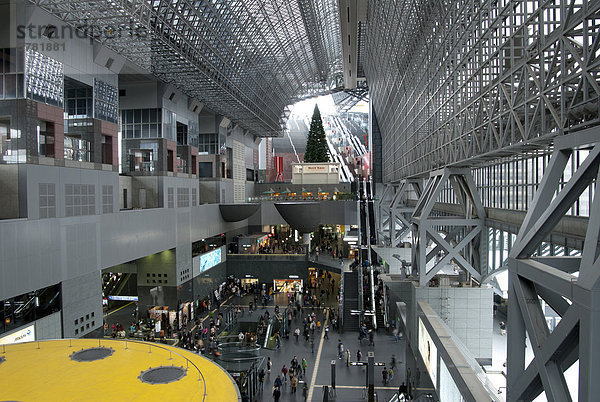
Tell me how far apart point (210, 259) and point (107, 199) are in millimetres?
16851

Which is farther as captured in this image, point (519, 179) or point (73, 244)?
point (73, 244)

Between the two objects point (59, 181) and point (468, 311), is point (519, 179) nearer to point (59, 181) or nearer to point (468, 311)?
point (468, 311)

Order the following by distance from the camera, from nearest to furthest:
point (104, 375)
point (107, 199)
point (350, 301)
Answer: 1. point (104, 375)
2. point (107, 199)
3. point (350, 301)

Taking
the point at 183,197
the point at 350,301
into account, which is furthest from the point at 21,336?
the point at 350,301

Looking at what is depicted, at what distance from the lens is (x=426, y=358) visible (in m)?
16.1

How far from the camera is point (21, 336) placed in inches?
719

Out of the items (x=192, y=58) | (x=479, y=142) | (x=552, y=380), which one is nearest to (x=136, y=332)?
(x=192, y=58)

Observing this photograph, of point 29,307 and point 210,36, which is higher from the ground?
point 210,36

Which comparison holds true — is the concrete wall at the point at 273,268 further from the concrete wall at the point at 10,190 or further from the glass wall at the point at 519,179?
the concrete wall at the point at 10,190

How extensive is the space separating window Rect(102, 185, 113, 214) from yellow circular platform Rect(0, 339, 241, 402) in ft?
44.3

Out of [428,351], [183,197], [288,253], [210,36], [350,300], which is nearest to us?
[428,351]

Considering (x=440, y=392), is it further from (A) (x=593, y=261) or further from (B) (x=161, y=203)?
(B) (x=161, y=203)

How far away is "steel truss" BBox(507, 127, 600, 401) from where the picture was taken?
5.44 meters

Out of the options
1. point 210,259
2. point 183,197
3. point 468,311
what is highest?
point 183,197
